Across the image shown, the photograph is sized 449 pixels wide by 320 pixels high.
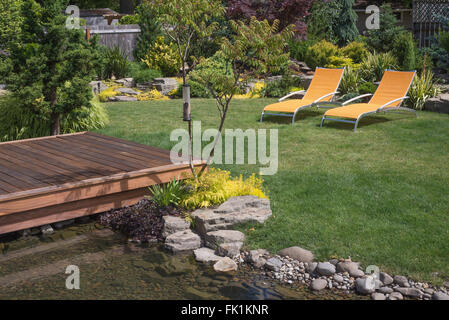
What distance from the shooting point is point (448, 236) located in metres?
5.30

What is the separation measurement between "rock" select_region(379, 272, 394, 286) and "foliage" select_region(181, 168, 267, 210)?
6.54ft

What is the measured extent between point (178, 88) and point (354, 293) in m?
A: 11.1

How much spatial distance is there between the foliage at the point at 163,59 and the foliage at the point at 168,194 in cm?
1048

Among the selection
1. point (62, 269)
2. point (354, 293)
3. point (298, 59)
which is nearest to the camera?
point (354, 293)

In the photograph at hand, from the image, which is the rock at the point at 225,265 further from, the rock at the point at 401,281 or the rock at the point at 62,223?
the rock at the point at 62,223

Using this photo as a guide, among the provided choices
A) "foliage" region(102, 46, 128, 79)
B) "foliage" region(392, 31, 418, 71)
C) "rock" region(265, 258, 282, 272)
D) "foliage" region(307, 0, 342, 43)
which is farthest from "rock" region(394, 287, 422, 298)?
"foliage" region(307, 0, 342, 43)

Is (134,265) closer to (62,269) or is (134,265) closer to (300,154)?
(62,269)

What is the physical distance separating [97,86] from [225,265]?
33.9 ft

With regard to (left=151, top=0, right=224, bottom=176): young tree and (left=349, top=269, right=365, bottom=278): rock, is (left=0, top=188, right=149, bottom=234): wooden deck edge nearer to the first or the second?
(left=151, top=0, right=224, bottom=176): young tree

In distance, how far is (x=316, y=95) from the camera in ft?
39.2

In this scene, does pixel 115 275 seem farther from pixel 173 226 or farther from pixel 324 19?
pixel 324 19

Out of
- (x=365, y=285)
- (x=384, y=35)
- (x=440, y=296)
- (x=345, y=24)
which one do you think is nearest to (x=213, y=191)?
(x=365, y=285)

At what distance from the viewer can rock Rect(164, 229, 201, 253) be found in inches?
223
